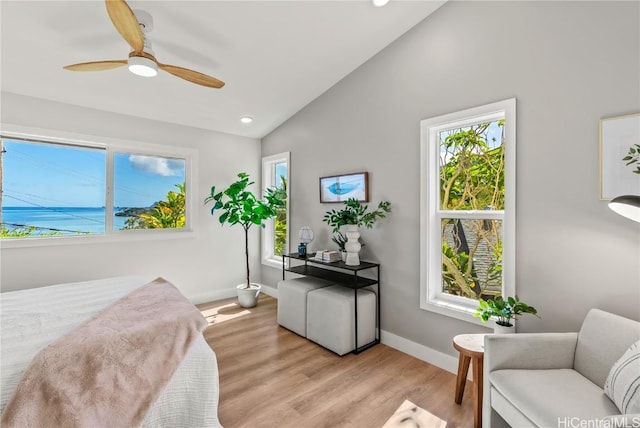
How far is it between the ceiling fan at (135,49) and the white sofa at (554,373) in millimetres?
2593

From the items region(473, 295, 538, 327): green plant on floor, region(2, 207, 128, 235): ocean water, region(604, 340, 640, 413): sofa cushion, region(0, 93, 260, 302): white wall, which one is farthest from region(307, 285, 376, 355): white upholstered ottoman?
region(2, 207, 128, 235): ocean water

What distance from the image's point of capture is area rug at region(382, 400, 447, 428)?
1.89 m

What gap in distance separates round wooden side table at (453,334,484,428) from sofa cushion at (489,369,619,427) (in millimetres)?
289

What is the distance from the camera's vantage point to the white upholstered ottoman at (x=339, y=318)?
2758mm

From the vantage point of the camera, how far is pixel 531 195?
2.11 metres

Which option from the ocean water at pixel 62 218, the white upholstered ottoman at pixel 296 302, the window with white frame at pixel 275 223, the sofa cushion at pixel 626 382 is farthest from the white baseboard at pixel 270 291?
the sofa cushion at pixel 626 382

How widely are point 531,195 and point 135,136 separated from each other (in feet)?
13.3

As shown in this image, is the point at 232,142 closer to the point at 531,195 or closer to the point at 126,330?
the point at 126,330

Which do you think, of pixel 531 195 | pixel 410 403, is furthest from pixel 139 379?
pixel 531 195

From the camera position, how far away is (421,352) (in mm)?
2711

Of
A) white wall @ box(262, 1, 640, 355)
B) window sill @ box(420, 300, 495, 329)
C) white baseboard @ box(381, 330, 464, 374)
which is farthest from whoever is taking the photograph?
white baseboard @ box(381, 330, 464, 374)

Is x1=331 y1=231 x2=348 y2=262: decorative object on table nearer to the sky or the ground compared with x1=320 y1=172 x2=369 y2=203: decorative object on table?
nearer to the ground

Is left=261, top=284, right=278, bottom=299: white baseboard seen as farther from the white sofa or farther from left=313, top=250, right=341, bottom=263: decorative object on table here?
the white sofa

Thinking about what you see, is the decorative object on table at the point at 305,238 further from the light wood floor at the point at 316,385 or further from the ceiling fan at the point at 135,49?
the ceiling fan at the point at 135,49
